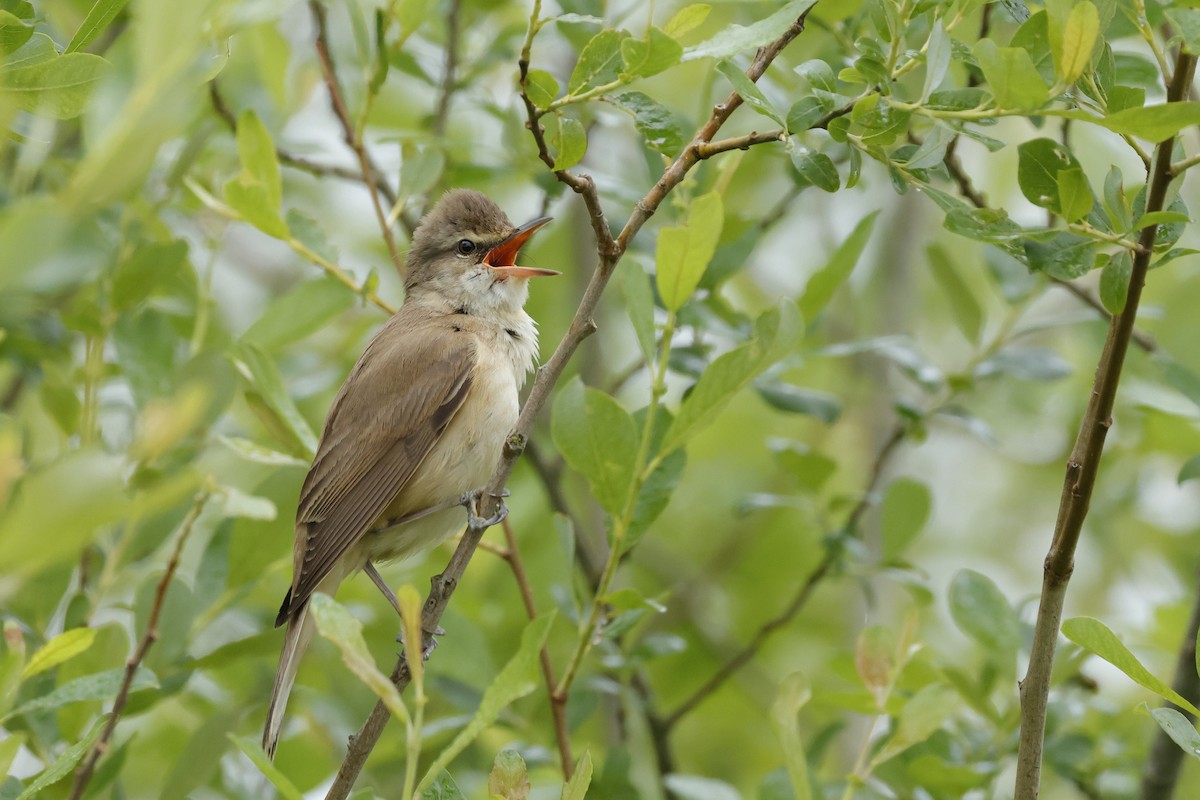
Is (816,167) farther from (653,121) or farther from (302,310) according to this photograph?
(302,310)

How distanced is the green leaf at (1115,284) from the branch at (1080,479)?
0.05 ft

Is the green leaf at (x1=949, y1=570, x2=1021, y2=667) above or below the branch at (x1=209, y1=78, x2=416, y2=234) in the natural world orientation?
below

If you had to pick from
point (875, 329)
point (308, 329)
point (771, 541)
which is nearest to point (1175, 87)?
point (308, 329)

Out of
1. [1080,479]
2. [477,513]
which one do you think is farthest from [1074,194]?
[477,513]

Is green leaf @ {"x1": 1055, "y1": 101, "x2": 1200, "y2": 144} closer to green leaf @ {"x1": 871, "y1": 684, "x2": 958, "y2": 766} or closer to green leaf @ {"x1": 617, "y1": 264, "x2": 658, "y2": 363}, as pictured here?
green leaf @ {"x1": 617, "y1": 264, "x2": 658, "y2": 363}

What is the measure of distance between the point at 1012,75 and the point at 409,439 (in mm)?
2534

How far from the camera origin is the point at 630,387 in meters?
5.93

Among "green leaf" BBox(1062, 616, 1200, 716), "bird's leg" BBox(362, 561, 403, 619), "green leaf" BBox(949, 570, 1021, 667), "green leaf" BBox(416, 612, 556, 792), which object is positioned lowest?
"bird's leg" BBox(362, 561, 403, 619)

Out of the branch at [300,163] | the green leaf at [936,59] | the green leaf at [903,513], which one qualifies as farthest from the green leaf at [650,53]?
the green leaf at [903,513]

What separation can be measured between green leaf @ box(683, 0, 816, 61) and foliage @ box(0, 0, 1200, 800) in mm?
13

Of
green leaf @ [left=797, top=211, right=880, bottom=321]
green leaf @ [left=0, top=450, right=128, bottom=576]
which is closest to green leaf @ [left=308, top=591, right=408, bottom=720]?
green leaf @ [left=0, top=450, right=128, bottom=576]

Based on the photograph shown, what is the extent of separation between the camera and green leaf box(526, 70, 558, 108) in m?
2.27

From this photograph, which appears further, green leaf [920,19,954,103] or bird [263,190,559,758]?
bird [263,190,559,758]

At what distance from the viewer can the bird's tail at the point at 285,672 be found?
3211mm
